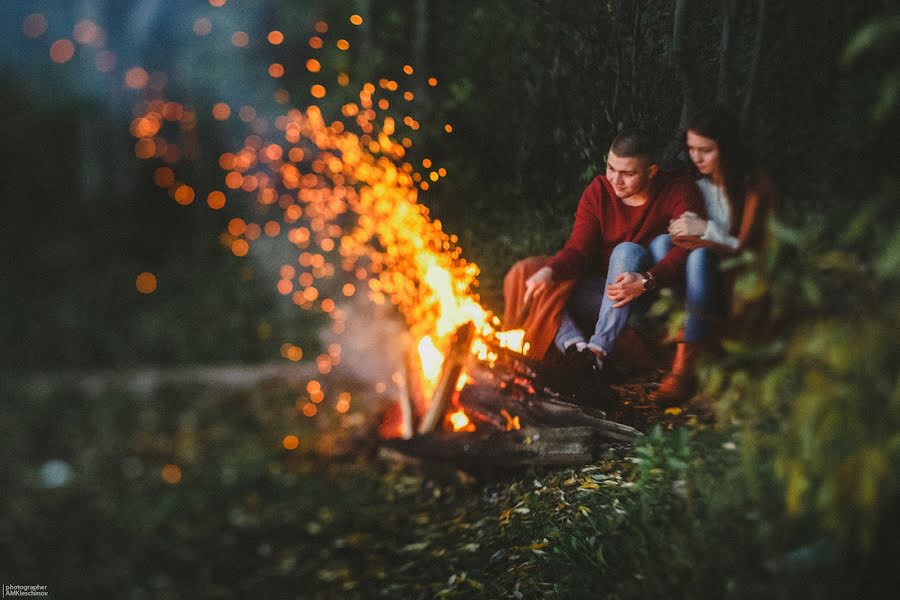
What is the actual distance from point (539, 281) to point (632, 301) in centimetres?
68

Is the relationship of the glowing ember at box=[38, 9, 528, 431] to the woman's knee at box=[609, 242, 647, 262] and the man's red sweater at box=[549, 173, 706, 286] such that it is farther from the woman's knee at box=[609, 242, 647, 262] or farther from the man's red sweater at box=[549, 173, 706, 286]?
the woman's knee at box=[609, 242, 647, 262]

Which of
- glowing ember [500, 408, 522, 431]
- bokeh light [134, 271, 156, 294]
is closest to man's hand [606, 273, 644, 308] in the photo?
glowing ember [500, 408, 522, 431]

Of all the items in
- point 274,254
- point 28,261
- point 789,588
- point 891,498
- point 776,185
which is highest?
point 28,261

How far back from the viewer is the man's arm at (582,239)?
15.1ft

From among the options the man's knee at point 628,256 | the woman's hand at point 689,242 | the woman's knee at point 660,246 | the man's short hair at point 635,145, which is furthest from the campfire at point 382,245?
the man's short hair at point 635,145

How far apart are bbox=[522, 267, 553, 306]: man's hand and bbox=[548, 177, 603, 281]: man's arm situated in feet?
0.13

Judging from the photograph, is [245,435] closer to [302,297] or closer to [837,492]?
[302,297]

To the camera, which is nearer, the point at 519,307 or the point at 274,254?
the point at 519,307

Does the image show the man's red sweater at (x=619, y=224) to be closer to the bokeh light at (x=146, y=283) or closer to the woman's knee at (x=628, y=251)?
the woman's knee at (x=628, y=251)

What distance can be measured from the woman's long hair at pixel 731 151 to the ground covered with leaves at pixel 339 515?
1.28 metres

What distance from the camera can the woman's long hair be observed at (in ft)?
12.4

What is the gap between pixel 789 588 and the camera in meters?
2.84

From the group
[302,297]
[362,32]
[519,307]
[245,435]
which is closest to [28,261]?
[302,297]

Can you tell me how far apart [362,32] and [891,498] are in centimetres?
730
